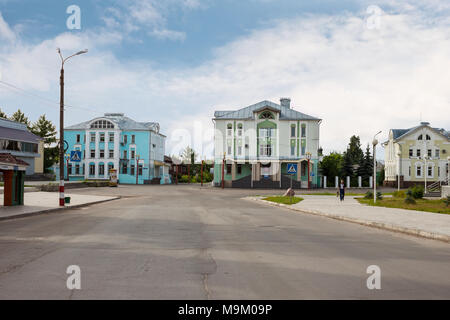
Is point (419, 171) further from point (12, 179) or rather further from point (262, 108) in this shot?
point (12, 179)

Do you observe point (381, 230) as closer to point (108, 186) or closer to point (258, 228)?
point (258, 228)

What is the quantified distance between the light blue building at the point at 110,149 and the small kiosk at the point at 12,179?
53883 millimetres

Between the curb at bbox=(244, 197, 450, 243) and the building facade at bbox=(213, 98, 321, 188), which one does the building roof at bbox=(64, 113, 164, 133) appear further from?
the curb at bbox=(244, 197, 450, 243)

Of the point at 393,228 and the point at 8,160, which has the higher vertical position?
the point at 8,160

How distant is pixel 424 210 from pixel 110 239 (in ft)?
52.3

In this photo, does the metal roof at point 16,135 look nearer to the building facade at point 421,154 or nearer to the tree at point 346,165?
the tree at point 346,165

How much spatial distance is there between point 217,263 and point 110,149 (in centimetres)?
7094

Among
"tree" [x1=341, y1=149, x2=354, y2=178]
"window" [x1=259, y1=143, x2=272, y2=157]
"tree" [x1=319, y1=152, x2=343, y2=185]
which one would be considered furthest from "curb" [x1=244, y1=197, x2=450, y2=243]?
"tree" [x1=341, y1=149, x2=354, y2=178]

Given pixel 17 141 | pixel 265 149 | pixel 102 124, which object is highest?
pixel 102 124

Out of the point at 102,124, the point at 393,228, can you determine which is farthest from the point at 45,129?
the point at 393,228

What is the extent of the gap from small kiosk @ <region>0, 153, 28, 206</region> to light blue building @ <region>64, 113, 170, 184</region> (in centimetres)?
5388

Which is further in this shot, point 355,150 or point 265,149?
point 355,150

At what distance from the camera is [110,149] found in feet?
245
